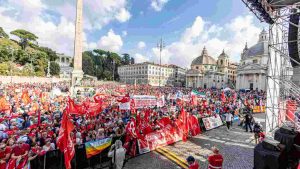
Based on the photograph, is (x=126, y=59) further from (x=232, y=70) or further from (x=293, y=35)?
(x=293, y=35)

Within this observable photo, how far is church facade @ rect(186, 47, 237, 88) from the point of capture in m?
97.4

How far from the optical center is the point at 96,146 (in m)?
8.06

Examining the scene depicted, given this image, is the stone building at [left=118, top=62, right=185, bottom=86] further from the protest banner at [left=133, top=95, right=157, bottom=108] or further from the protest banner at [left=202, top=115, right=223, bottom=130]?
the protest banner at [left=133, top=95, right=157, bottom=108]

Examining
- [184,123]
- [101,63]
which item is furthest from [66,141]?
[101,63]

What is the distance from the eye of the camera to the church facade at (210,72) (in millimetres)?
97438

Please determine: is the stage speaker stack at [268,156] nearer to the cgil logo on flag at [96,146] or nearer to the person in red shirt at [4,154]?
the cgil logo on flag at [96,146]

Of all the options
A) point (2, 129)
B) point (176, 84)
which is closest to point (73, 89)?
point (2, 129)

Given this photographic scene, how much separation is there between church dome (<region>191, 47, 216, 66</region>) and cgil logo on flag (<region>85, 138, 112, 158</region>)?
104m

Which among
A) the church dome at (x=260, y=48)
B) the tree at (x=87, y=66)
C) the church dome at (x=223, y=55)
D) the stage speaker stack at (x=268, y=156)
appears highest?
the church dome at (x=223, y=55)

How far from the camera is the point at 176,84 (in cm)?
12275

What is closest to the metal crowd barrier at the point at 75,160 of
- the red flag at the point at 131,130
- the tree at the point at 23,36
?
the red flag at the point at 131,130

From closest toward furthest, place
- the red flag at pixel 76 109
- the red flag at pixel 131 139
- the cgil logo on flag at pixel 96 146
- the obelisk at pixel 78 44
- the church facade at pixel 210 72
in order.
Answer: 1. the cgil logo on flag at pixel 96 146
2. the red flag at pixel 131 139
3. the red flag at pixel 76 109
4. the obelisk at pixel 78 44
5. the church facade at pixel 210 72

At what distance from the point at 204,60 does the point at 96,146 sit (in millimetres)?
105829

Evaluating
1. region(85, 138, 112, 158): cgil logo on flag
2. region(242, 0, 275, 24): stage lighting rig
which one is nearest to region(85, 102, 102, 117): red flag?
region(85, 138, 112, 158): cgil logo on flag
